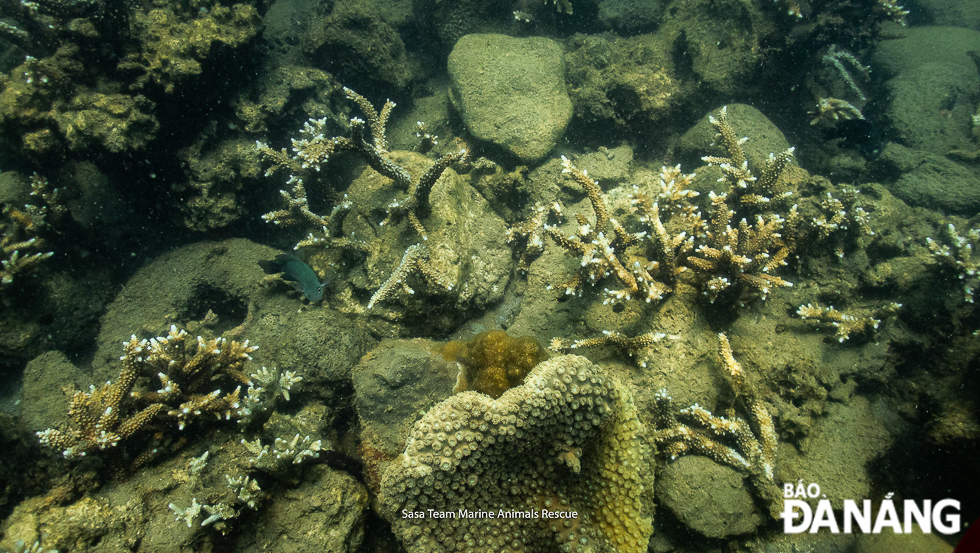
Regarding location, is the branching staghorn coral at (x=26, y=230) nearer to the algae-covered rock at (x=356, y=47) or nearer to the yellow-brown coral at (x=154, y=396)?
the yellow-brown coral at (x=154, y=396)

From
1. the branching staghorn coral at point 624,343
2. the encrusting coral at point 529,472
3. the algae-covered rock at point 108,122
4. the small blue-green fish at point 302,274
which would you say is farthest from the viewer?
the algae-covered rock at point 108,122

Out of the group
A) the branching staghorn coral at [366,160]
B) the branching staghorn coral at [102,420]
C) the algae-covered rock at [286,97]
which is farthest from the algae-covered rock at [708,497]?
the algae-covered rock at [286,97]

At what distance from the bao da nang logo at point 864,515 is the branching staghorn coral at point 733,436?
0.64 ft

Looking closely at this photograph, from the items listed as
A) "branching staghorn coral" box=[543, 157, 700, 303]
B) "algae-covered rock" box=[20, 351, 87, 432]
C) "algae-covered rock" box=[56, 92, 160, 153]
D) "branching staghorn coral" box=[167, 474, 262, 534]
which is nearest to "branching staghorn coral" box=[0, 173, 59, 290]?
"algae-covered rock" box=[56, 92, 160, 153]

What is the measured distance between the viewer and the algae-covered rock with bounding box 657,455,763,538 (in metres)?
2.76

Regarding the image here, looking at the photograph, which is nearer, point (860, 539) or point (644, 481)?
point (644, 481)

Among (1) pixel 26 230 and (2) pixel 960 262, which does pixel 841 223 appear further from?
(1) pixel 26 230

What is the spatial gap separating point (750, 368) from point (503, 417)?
251cm

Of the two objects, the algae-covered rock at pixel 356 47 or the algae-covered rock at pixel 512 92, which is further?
the algae-covered rock at pixel 356 47

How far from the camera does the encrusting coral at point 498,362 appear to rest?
9.01 ft

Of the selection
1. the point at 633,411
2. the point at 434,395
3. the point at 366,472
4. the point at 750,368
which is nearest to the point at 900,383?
the point at 750,368

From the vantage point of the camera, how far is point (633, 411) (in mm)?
2486

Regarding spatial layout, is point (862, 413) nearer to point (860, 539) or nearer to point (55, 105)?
point (860, 539)

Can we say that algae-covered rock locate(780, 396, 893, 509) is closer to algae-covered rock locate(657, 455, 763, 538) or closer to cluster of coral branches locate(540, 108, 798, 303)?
algae-covered rock locate(657, 455, 763, 538)
